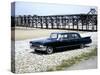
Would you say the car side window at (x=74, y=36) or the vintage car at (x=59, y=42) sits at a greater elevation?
the car side window at (x=74, y=36)

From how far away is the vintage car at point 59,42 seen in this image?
3133mm

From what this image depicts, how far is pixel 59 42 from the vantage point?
10.7 feet

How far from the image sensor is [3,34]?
9.63ft

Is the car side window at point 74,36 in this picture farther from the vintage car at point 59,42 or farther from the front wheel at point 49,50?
the front wheel at point 49,50

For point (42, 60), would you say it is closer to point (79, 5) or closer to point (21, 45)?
point (21, 45)

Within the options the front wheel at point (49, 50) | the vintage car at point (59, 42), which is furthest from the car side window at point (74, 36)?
the front wheel at point (49, 50)

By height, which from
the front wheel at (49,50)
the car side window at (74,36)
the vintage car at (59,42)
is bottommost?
the front wheel at (49,50)

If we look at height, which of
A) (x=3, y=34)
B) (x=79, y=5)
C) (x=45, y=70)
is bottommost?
(x=45, y=70)

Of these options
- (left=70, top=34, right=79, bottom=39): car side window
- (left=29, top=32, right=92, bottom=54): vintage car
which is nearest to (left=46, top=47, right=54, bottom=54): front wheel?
(left=29, top=32, right=92, bottom=54): vintage car

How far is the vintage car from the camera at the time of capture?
3.13 m

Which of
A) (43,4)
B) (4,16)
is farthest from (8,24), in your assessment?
(43,4)

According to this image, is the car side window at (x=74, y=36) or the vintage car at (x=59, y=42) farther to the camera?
the car side window at (x=74, y=36)

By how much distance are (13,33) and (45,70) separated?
2.23 ft

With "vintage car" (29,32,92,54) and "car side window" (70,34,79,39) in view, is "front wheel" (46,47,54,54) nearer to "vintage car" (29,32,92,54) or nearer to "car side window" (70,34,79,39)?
"vintage car" (29,32,92,54)
